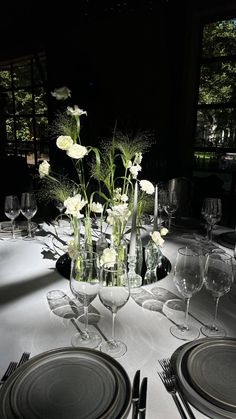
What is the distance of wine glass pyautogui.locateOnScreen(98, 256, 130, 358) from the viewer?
74cm

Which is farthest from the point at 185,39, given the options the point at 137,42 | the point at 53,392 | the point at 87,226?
the point at 53,392

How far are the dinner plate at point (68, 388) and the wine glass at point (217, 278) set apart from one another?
0.30 meters

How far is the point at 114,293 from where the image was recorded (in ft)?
2.44

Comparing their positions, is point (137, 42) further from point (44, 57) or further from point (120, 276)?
point (120, 276)

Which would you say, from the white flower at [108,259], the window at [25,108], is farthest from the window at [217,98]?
the white flower at [108,259]

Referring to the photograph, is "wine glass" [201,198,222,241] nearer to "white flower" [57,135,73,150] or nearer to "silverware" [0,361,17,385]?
"white flower" [57,135,73,150]

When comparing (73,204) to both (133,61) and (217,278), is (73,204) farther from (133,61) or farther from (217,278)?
(133,61)

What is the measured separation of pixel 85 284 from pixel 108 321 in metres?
0.16

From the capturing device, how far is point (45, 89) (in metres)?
5.39

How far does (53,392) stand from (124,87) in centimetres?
429

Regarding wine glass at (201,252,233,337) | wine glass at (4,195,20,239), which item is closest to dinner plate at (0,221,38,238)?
wine glass at (4,195,20,239)

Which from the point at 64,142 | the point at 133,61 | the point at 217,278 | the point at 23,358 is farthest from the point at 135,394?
the point at 133,61

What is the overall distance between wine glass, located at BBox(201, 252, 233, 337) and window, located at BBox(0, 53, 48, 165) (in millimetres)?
5101

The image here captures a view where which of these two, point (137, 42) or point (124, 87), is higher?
point (137, 42)
